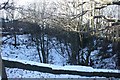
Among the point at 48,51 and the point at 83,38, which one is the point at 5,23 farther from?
the point at 83,38

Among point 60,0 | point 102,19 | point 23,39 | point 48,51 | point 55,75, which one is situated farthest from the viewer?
point 23,39

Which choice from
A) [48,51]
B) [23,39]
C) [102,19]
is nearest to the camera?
[102,19]

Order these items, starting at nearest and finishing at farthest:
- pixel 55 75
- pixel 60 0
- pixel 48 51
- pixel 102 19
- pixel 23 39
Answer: pixel 55 75 → pixel 102 19 → pixel 60 0 → pixel 48 51 → pixel 23 39

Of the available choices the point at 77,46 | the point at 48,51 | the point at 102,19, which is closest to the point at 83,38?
the point at 77,46

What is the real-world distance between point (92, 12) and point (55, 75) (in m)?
6.29

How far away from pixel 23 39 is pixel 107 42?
6.51 metres

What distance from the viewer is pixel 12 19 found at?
1969cm

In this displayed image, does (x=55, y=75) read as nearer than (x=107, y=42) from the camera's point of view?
Yes

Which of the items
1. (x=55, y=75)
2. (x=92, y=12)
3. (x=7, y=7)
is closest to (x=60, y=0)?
(x=92, y=12)

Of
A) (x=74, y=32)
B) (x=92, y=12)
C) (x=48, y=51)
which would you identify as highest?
(x=92, y=12)

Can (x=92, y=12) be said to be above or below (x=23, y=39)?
above

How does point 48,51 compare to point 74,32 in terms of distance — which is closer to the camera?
point 74,32

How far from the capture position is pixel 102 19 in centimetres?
1656

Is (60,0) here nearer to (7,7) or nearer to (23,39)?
(7,7)
